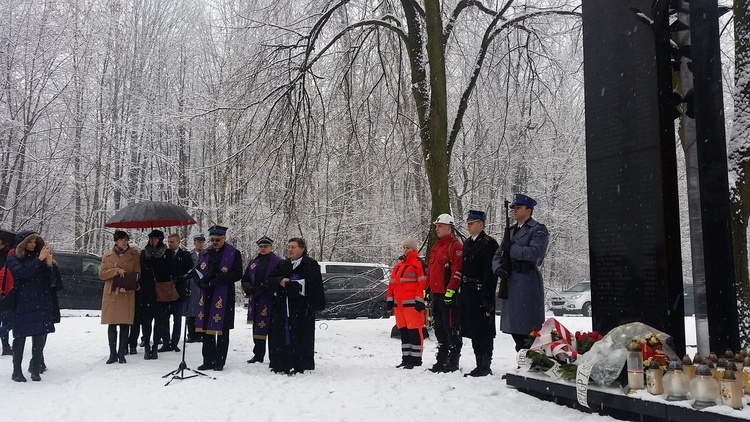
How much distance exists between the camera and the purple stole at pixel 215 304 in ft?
27.0

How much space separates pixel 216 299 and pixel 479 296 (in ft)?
11.5

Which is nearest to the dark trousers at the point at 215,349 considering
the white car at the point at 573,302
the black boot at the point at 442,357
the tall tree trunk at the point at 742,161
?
the black boot at the point at 442,357

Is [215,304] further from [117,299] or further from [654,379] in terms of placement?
[654,379]

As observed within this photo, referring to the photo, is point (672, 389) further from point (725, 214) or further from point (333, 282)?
point (333, 282)

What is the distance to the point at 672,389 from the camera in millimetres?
4570

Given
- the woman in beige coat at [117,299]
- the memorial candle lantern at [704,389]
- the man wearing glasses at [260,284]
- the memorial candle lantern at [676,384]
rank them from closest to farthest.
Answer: the memorial candle lantern at [704,389] < the memorial candle lantern at [676,384] < the woman in beige coat at [117,299] < the man wearing glasses at [260,284]

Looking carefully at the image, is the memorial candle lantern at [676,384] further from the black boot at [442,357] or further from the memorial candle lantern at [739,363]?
the black boot at [442,357]

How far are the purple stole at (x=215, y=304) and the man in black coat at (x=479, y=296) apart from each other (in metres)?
3.18

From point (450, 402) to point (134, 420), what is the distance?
2.94 meters

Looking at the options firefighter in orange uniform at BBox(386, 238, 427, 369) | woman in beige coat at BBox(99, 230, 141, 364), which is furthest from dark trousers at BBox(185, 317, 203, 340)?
firefighter in orange uniform at BBox(386, 238, 427, 369)

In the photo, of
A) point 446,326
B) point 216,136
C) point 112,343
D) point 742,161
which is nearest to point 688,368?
point 446,326

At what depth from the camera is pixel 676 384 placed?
179 inches

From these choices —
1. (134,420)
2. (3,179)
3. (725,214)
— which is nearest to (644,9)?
(725,214)

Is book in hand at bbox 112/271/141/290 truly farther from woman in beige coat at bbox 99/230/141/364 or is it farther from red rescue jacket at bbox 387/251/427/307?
red rescue jacket at bbox 387/251/427/307
